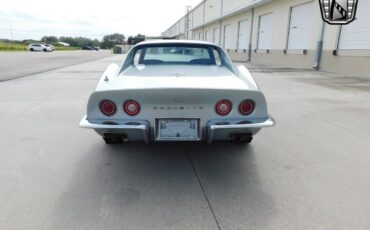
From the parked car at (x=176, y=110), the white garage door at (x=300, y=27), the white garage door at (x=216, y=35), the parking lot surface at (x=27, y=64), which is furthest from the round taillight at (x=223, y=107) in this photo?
the white garage door at (x=216, y=35)

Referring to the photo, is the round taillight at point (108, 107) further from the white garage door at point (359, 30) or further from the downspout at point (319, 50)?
the downspout at point (319, 50)

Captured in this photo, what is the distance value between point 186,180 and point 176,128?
1.85 feet

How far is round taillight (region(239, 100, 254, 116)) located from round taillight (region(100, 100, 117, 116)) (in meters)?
1.20

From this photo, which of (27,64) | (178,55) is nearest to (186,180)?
(178,55)

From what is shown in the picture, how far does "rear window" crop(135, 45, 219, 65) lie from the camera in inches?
160

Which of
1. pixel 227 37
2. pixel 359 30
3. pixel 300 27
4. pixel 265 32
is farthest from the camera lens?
pixel 227 37

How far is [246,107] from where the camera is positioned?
8.77 ft

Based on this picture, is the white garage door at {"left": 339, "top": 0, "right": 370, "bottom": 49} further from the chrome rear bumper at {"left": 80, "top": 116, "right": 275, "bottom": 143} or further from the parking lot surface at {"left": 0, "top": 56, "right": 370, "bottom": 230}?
the chrome rear bumper at {"left": 80, "top": 116, "right": 275, "bottom": 143}

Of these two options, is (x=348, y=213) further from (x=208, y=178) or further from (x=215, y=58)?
(x=215, y=58)

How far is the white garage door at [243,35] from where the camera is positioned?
23.2 meters

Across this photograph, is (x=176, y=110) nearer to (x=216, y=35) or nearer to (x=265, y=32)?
(x=265, y=32)

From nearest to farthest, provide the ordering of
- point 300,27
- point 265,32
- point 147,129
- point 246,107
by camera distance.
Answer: point 147,129, point 246,107, point 300,27, point 265,32

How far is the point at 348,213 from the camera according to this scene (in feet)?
7.31

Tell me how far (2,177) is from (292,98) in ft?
20.5
